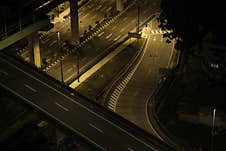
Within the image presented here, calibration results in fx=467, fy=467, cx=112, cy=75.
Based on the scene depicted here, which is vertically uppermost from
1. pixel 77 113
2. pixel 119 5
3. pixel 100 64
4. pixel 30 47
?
pixel 119 5

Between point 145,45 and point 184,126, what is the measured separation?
114 feet

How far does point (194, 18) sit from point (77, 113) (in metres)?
33.2

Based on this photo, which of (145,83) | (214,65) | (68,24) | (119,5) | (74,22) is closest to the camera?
(214,65)

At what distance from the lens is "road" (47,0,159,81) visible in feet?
338

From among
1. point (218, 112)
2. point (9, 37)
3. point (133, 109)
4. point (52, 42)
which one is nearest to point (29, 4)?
point (9, 37)

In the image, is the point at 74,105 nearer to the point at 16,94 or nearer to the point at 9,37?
the point at 16,94

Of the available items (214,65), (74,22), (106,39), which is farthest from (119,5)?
(214,65)

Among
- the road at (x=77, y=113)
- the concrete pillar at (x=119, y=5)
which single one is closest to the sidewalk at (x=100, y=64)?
the concrete pillar at (x=119, y=5)

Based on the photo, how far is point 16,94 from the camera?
232ft

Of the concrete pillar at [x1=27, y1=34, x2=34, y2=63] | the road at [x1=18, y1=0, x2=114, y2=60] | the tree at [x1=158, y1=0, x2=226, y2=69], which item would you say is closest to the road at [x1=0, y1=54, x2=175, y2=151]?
the concrete pillar at [x1=27, y1=34, x2=34, y2=63]

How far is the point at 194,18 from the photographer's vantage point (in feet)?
291

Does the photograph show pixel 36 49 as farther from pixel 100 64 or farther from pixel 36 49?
pixel 100 64

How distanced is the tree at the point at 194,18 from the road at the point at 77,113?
28801mm

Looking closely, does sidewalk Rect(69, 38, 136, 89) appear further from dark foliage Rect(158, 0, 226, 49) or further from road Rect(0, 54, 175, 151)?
road Rect(0, 54, 175, 151)
